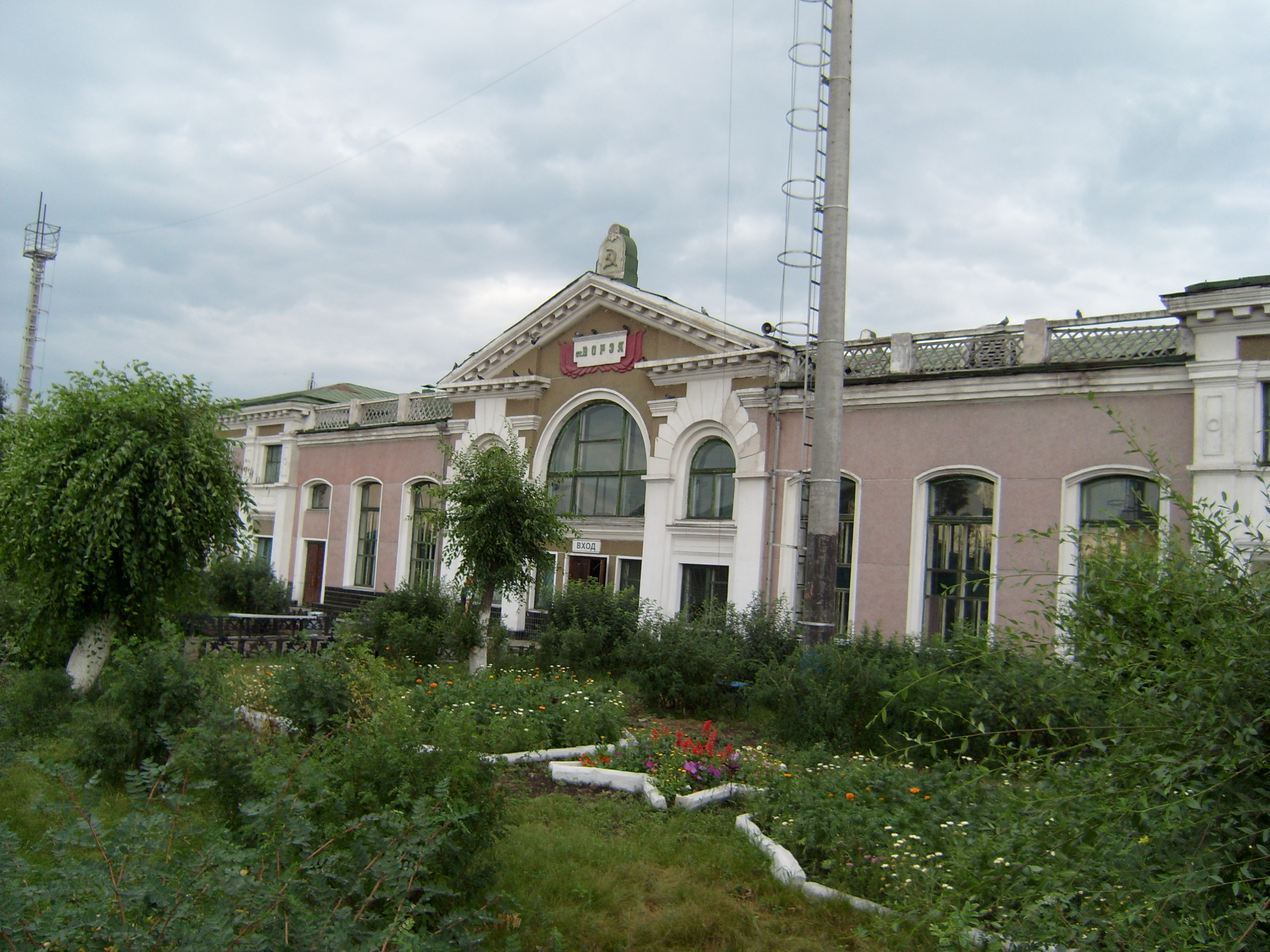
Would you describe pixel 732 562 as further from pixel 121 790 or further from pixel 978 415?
pixel 121 790

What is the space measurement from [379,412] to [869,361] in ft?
53.4

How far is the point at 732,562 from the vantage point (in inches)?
725

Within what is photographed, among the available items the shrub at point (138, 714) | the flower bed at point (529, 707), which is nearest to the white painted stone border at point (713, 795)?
the flower bed at point (529, 707)

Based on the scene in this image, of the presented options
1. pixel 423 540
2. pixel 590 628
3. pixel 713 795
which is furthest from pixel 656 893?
pixel 423 540

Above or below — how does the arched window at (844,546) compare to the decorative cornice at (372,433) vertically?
below

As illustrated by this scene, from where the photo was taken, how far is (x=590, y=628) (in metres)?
15.8

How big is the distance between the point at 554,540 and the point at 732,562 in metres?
3.80

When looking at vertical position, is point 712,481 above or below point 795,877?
above

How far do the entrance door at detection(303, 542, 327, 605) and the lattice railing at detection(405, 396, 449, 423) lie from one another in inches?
211

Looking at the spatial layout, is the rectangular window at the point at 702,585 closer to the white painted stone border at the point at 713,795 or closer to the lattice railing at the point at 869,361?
the lattice railing at the point at 869,361

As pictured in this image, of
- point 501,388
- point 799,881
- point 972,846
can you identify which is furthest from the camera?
point 501,388

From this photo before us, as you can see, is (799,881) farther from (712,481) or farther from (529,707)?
(712,481)

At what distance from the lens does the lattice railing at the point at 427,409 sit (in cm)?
2581

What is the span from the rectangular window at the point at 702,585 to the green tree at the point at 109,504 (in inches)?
365
